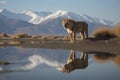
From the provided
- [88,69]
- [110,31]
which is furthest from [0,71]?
[110,31]

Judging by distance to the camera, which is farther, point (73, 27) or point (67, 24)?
point (73, 27)

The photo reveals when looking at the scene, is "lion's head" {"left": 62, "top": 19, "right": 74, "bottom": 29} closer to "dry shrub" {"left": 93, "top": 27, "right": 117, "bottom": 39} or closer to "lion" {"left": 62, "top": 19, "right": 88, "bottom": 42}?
"lion" {"left": 62, "top": 19, "right": 88, "bottom": 42}

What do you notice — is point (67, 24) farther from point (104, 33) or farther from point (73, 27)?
point (104, 33)

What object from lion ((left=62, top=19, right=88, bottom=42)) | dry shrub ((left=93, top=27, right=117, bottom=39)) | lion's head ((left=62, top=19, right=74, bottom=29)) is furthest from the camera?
dry shrub ((left=93, top=27, right=117, bottom=39))

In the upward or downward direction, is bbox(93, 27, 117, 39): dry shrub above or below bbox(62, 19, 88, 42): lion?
below

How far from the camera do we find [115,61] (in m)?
19.0

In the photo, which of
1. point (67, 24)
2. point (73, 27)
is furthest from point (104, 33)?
point (67, 24)

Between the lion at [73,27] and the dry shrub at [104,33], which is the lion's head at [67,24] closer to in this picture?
the lion at [73,27]

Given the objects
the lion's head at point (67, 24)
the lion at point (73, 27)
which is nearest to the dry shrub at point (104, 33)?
the lion at point (73, 27)

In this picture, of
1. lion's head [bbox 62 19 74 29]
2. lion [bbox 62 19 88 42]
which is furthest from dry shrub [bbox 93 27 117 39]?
lion's head [bbox 62 19 74 29]

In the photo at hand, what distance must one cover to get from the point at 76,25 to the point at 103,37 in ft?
10.8

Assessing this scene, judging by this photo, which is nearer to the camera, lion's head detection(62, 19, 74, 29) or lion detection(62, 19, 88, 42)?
lion's head detection(62, 19, 74, 29)

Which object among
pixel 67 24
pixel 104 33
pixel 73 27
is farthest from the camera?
pixel 104 33

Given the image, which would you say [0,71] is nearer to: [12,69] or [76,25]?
[12,69]
